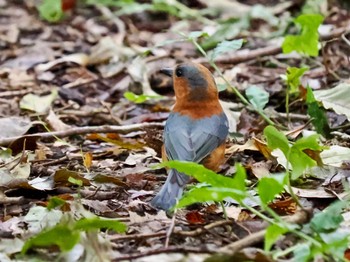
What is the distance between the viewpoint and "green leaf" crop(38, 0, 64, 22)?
928 centimetres

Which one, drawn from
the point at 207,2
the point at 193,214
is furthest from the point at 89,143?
the point at 207,2

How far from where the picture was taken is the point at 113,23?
930 cm

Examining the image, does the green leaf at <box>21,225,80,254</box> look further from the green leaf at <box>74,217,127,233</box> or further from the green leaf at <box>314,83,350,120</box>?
the green leaf at <box>314,83,350,120</box>

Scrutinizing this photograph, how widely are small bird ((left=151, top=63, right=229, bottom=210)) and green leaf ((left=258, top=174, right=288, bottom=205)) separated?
88 cm

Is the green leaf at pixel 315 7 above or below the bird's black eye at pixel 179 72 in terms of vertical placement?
below

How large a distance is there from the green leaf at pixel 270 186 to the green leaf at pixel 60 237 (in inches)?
27.0

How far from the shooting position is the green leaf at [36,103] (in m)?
6.18

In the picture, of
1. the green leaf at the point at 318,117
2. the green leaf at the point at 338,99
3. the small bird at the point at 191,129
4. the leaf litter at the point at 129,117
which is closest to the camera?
the leaf litter at the point at 129,117

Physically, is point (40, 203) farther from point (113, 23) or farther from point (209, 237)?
point (113, 23)

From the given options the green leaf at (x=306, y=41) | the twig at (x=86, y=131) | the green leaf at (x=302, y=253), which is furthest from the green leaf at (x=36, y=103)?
the green leaf at (x=302, y=253)

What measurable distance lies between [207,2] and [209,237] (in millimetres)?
6498

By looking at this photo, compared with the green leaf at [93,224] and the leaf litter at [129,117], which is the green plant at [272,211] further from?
the green leaf at [93,224]

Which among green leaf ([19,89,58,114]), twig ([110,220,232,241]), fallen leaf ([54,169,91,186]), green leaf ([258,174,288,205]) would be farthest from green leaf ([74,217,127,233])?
green leaf ([19,89,58,114])

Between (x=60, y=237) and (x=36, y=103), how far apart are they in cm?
333
